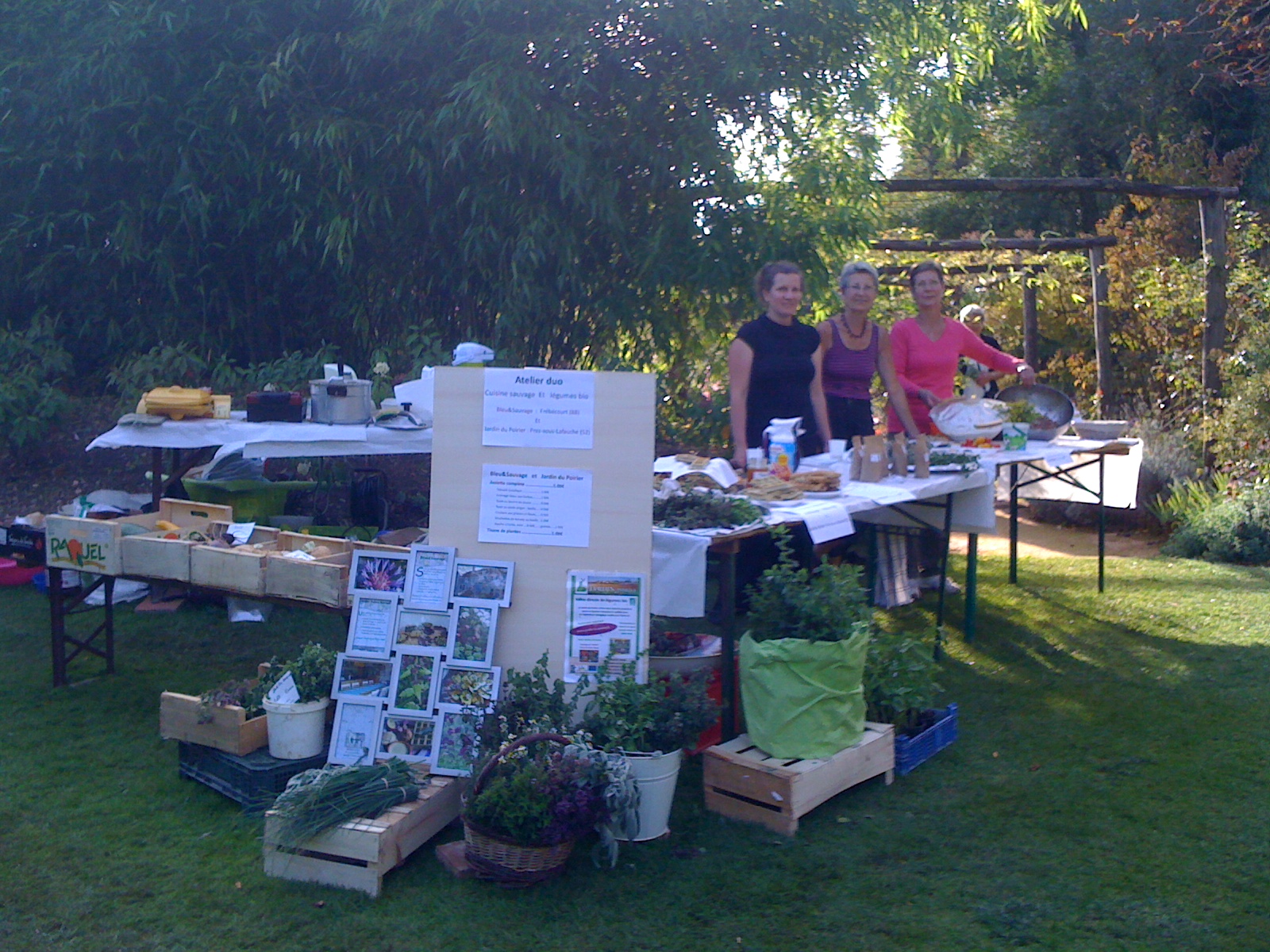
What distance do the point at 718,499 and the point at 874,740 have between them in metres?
0.85

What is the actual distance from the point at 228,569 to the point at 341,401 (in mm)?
1393

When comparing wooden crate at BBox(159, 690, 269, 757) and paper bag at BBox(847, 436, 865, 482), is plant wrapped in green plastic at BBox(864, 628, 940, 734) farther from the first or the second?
wooden crate at BBox(159, 690, 269, 757)

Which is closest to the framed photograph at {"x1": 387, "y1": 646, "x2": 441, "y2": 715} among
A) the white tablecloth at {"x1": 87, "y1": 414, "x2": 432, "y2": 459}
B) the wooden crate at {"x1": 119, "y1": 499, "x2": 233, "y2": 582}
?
the wooden crate at {"x1": 119, "y1": 499, "x2": 233, "y2": 582}

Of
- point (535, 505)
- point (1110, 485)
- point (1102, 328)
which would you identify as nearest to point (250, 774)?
point (535, 505)

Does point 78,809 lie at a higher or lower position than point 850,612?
lower

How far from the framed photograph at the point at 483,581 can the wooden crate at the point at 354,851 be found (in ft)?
1.94

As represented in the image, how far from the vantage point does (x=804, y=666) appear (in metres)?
3.30

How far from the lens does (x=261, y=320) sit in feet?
24.6

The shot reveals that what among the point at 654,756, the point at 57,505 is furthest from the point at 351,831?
the point at 57,505

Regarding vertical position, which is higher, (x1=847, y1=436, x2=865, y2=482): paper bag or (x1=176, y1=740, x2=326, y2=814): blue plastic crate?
(x1=847, y1=436, x2=865, y2=482): paper bag

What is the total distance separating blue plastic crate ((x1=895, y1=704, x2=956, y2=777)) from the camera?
144 inches

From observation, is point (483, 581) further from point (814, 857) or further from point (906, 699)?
point (906, 699)

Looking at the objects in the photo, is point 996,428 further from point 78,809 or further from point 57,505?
point 57,505

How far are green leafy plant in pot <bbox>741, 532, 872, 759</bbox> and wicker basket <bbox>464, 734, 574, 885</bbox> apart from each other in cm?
72
